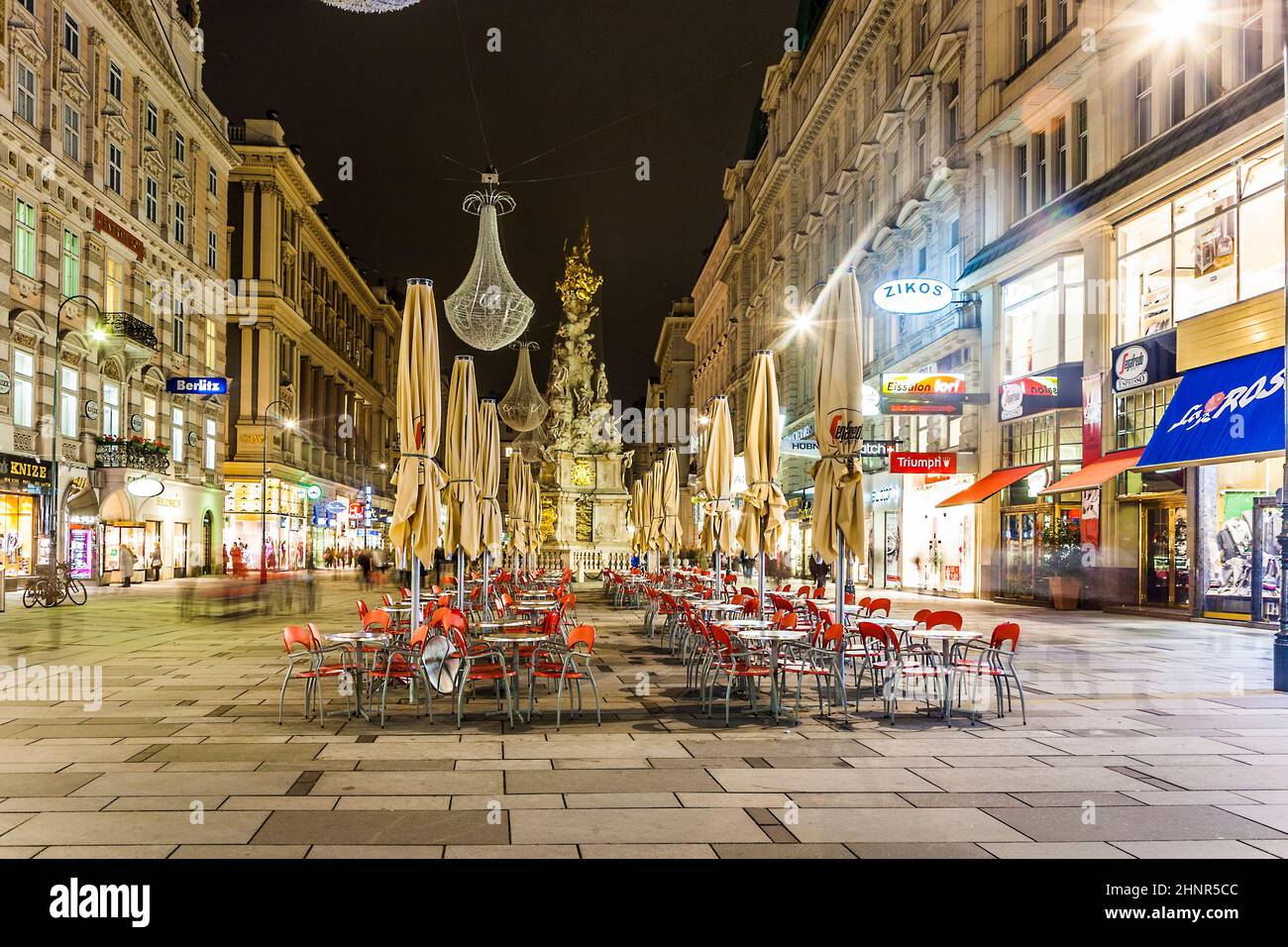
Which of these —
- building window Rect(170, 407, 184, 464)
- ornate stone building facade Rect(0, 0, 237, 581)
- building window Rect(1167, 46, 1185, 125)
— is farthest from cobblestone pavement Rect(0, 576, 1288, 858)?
building window Rect(170, 407, 184, 464)

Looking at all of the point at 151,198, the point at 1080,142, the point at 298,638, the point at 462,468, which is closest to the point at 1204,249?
the point at 1080,142

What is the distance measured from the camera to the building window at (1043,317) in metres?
27.0

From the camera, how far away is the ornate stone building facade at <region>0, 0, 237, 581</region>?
31.8 metres

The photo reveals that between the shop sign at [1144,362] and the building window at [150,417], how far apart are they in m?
35.1

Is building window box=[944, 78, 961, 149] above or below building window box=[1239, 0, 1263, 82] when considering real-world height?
above

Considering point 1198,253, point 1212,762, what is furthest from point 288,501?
point 1212,762

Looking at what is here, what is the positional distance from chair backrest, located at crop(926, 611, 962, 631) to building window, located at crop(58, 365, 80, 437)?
31517 millimetres

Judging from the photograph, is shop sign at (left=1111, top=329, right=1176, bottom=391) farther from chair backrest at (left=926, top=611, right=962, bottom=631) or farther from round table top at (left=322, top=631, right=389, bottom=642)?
round table top at (left=322, top=631, right=389, bottom=642)

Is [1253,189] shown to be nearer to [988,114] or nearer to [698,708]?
[988,114]

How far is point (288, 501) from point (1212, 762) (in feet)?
199

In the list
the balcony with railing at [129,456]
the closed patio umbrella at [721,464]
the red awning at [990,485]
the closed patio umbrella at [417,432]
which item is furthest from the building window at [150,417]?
the closed patio umbrella at [417,432]

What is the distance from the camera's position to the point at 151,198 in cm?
4334

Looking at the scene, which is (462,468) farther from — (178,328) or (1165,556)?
(178,328)

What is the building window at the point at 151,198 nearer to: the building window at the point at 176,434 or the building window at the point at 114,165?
→ the building window at the point at 114,165
